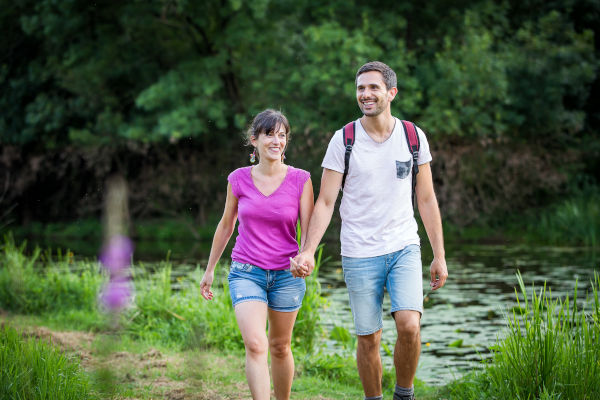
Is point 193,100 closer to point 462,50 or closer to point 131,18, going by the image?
point 131,18

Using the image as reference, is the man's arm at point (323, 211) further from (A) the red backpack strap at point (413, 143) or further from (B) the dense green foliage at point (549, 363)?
(B) the dense green foliage at point (549, 363)

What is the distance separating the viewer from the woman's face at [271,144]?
16.5 feet

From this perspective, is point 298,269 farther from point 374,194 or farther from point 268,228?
point 374,194

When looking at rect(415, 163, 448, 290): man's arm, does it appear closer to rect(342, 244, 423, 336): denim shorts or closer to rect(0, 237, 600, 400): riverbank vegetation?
rect(342, 244, 423, 336): denim shorts

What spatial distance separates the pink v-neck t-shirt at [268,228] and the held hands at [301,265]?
0.14 m

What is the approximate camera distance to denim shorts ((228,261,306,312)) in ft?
16.0

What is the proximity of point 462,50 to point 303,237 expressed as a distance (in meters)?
19.0

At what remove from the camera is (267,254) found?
4.92 meters

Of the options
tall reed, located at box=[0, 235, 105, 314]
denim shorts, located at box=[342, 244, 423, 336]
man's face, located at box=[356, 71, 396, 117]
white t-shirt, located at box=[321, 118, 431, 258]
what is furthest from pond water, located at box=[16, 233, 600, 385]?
tall reed, located at box=[0, 235, 105, 314]

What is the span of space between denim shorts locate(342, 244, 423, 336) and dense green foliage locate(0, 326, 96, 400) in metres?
1.64

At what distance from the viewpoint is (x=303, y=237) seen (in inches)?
201

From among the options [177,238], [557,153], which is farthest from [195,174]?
[557,153]

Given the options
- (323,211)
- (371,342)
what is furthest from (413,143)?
(371,342)

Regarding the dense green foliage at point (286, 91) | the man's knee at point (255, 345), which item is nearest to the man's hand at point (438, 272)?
the man's knee at point (255, 345)
